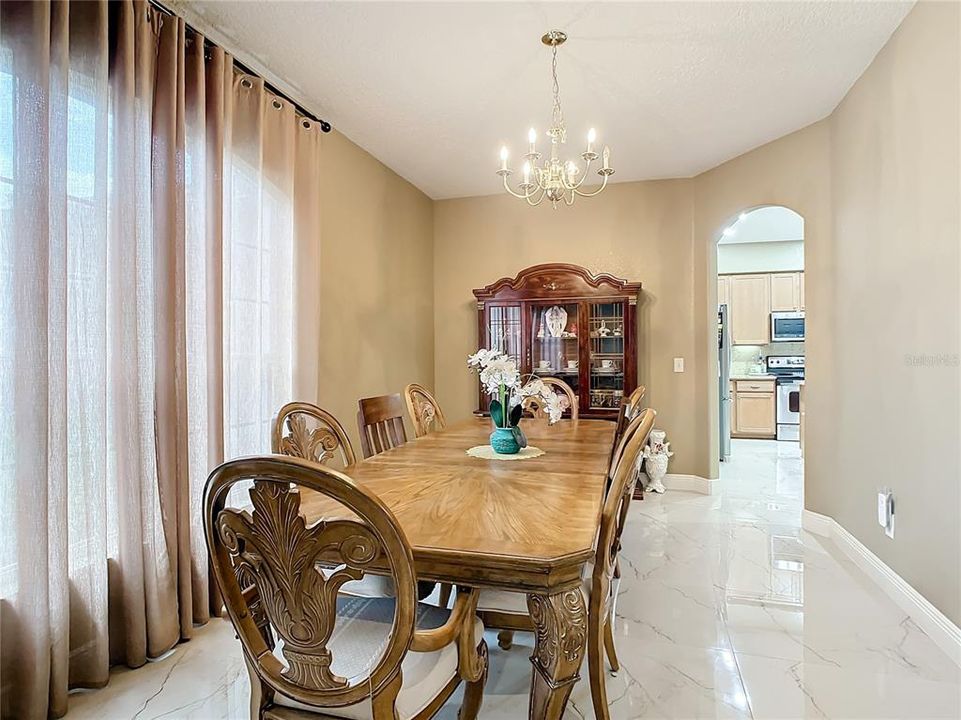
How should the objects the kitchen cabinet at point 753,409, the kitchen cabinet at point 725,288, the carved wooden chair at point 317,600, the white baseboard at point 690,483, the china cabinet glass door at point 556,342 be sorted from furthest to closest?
the kitchen cabinet at point 725,288, the kitchen cabinet at point 753,409, the china cabinet glass door at point 556,342, the white baseboard at point 690,483, the carved wooden chair at point 317,600

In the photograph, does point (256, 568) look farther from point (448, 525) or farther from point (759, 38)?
point (759, 38)

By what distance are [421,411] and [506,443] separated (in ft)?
3.18

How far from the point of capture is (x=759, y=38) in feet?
8.39

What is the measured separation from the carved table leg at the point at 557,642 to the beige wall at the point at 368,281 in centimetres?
249

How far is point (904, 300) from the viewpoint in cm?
250

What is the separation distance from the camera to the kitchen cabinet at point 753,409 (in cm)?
739

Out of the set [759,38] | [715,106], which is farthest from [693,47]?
[715,106]

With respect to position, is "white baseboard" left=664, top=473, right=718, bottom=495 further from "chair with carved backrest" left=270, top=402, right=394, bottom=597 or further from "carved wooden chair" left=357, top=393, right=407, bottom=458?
"chair with carved backrest" left=270, top=402, right=394, bottom=597

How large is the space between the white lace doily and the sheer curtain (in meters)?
1.12

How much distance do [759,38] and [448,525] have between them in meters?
2.65

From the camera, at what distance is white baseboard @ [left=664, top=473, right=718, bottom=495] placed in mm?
4554

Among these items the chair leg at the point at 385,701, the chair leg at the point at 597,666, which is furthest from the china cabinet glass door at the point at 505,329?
the chair leg at the point at 385,701

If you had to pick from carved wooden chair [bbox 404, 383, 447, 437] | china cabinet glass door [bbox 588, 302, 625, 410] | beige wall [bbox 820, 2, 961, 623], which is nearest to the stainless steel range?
china cabinet glass door [bbox 588, 302, 625, 410]

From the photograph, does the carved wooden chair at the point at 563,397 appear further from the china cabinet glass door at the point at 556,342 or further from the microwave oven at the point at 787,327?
the microwave oven at the point at 787,327
